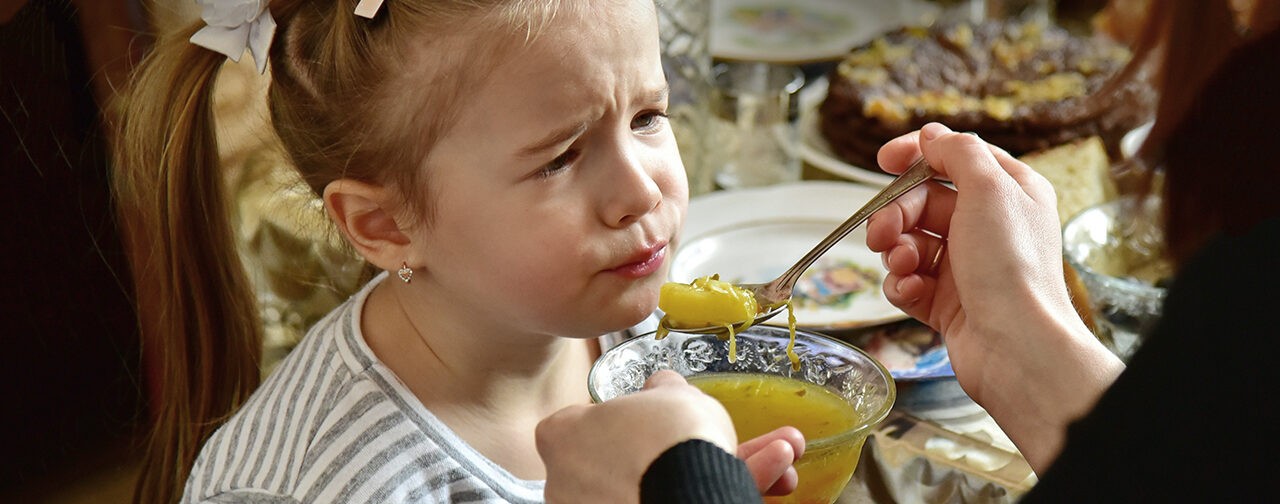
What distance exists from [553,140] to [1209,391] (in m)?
0.56

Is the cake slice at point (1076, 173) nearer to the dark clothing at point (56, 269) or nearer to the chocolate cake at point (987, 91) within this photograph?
the chocolate cake at point (987, 91)

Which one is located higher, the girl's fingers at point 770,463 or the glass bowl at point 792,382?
the girl's fingers at point 770,463

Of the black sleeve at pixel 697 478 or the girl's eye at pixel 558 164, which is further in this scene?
the girl's eye at pixel 558 164

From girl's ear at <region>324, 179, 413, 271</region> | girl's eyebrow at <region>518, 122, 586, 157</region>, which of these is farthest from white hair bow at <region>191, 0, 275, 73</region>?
girl's eyebrow at <region>518, 122, 586, 157</region>

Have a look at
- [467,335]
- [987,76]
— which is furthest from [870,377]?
[987,76]

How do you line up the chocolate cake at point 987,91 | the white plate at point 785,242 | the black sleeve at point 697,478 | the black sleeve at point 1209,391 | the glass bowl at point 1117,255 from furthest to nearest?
the chocolate cake at point 987,91
the white plate at point 785,242
the glass bowl at point 1117,255
the black sleeve at point 697,478
the black sleeve at point 1209,391

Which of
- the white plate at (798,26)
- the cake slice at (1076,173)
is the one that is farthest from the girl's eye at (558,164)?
the white plate at (798,26)

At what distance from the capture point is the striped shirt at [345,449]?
1035mm

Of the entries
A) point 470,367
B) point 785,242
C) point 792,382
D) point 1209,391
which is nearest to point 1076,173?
point 785,242

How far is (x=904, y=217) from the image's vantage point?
114 centimetres

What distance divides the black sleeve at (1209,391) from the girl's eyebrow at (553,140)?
52 centimetres

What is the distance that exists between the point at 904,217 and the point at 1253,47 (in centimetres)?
33

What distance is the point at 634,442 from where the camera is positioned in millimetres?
824

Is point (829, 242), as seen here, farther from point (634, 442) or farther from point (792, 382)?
point (634, 442)
